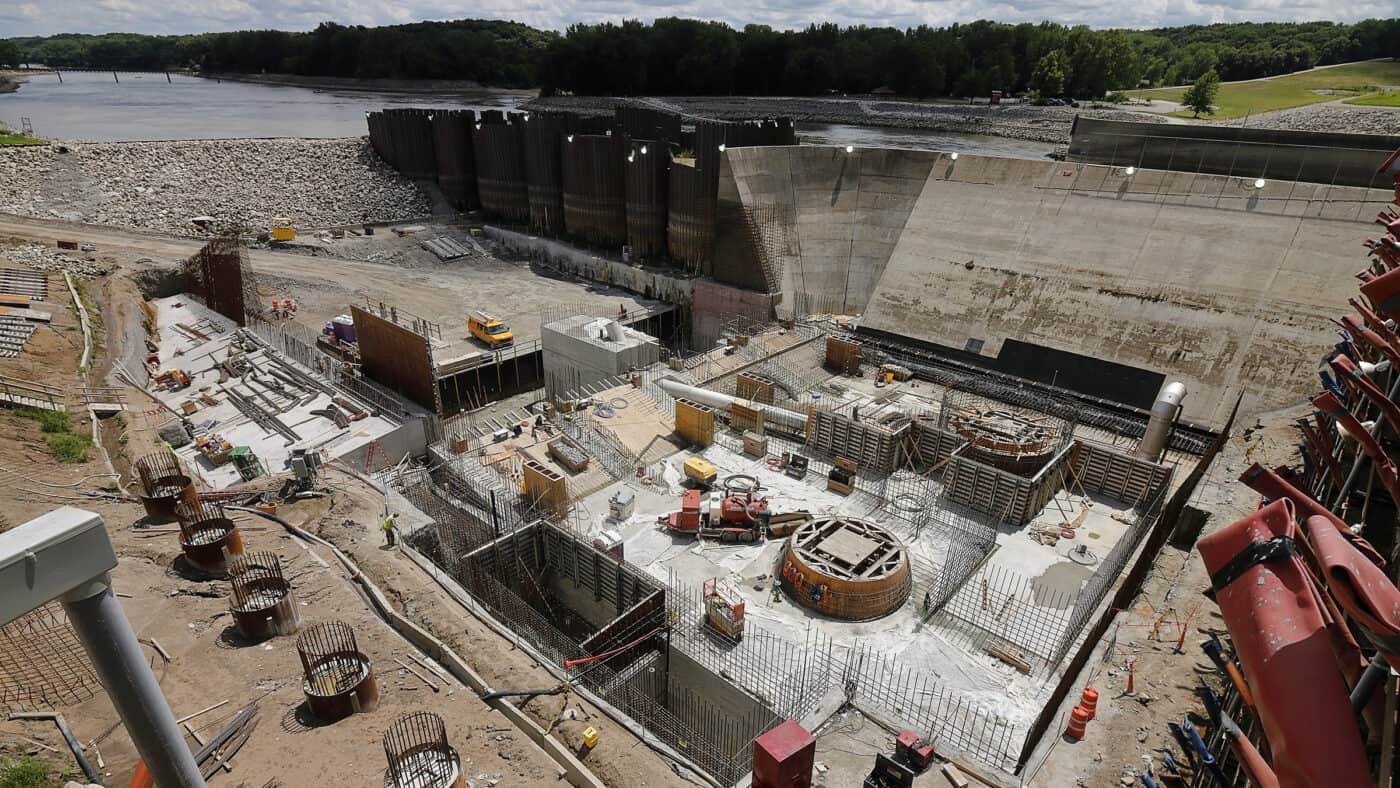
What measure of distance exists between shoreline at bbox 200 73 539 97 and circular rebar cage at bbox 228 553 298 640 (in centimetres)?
10874

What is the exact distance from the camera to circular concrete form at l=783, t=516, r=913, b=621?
16.8 meters

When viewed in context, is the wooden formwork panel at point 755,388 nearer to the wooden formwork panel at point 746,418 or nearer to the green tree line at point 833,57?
the wooden formwork panel at point 746,418

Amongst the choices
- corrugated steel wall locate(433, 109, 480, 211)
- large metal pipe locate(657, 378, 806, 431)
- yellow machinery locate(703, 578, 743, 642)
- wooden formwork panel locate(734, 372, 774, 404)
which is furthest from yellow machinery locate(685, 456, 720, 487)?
corrugated steel wall locate(433, 109, 480, 211)

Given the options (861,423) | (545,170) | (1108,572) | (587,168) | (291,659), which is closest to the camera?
(291,659)

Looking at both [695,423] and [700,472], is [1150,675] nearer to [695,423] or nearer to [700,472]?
[700,472]

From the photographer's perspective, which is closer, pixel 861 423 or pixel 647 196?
pixel 861 423

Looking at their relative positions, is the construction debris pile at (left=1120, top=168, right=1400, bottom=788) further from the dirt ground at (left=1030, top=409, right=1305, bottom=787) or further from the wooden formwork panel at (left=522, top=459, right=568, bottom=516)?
the wooden formwork panel at (left=522, top=459, right=568, bottom=516)

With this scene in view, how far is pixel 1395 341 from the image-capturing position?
7.22 meters

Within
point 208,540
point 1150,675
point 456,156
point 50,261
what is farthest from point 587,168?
point 1150,675

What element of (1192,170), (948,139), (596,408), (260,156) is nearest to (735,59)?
(948,139)

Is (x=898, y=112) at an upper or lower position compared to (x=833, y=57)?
lower

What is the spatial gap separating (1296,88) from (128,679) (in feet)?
331

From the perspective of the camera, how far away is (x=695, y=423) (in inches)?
941

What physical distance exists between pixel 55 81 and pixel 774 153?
7532 inches
